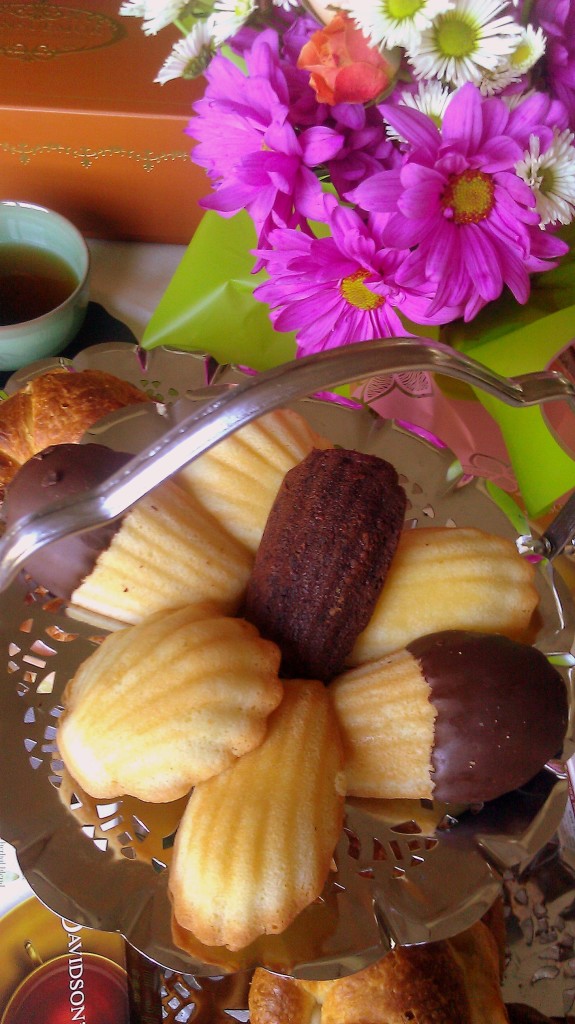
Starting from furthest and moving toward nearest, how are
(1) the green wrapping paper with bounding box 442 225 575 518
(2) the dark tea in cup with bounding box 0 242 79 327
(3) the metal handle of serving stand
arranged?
(2) the dark tea in cup with bounding box 0 242 79 327, (1) the green wrapping paper with bounding box 442 225 575 518, (3) the metal handle of serving stand

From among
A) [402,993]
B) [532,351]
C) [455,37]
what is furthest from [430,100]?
[402,993]

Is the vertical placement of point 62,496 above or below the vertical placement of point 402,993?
above

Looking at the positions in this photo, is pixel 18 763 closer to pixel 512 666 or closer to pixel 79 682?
pixel 79 682

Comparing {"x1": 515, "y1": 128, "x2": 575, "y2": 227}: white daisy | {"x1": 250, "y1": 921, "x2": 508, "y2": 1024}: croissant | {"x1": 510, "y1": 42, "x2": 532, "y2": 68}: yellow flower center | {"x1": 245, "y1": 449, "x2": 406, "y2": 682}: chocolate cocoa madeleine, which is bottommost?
{"x1": 250, "y1": 921, "x2": 508, "y2": 1024}: croissant

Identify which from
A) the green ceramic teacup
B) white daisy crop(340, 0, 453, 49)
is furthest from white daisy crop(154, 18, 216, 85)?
the green ceramic teacup

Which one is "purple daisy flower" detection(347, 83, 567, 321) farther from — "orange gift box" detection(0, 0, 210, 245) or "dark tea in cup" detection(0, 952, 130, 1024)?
"dark tea in cup" detection(0, 952, 130, 1024)

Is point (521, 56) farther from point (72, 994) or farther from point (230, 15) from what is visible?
point (72, 994)
